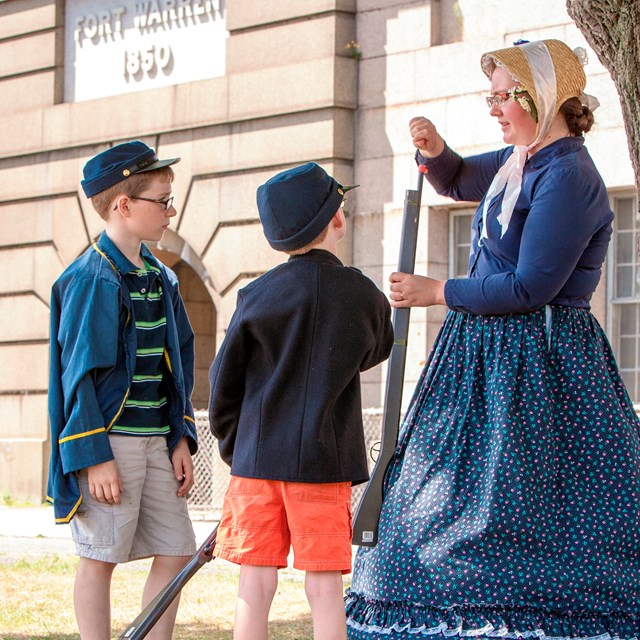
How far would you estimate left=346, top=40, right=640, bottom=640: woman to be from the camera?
368cm

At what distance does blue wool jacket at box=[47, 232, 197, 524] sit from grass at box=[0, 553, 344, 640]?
1.70 metres

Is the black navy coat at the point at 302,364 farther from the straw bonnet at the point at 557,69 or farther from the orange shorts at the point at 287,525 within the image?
the straw bonnet at the point at 557,69

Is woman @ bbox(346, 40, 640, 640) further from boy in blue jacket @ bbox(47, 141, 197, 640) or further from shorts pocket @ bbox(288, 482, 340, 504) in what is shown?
boy in blue jacket @ bbox(47, 141, 197, 640)

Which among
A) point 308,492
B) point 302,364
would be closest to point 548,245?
point 302,364

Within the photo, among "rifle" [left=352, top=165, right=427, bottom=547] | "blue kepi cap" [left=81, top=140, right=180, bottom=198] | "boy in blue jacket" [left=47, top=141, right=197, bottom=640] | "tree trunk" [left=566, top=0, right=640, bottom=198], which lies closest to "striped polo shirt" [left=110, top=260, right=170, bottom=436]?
"boy in blue jacket" [left=47, top=141, right=197, bottom=640]

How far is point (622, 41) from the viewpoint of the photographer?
5016 mm

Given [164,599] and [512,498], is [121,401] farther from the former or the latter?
[512,498]

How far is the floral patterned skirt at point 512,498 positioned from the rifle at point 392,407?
42 mm

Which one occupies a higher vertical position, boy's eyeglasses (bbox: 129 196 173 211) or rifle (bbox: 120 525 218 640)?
boy's eyeglasses (bbox: 129 196 173 211)

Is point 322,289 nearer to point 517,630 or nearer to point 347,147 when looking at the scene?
point 517,630

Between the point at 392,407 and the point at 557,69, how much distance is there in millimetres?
1164

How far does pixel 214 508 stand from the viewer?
1212 centimetres

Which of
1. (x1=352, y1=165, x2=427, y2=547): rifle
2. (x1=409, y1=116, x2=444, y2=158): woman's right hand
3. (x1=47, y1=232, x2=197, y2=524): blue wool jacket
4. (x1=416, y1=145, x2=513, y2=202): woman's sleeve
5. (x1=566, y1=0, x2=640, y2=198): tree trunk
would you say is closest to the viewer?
(x1=352, y1=165, x2=427, y2=547): rifle

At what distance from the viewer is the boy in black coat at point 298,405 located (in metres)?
3.72
